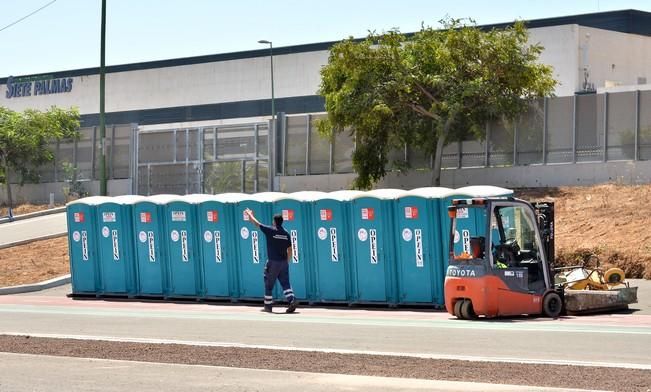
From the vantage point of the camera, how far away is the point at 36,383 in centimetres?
1173

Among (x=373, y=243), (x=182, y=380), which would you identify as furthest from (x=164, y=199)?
(x=182, y=380)

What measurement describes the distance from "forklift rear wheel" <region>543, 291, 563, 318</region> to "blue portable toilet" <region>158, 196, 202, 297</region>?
927 centimetres

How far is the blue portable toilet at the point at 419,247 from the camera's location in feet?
72.1

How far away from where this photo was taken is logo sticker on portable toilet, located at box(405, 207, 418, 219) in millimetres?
22219

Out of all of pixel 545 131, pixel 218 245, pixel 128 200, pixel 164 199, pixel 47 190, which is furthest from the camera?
pixel 47 190

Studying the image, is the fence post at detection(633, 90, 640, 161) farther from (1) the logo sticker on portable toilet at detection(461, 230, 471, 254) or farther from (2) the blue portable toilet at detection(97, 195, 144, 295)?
(1) the logo sticker on portable toilet at detection(461, 230, 471, 254)

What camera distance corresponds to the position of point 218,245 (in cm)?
2559

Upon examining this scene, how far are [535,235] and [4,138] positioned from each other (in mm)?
38593

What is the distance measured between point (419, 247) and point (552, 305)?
3603 mm

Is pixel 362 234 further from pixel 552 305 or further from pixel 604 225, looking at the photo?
pixel 604 225

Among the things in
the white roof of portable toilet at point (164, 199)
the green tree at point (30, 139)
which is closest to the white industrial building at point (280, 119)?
the green tree at point (30, 139)

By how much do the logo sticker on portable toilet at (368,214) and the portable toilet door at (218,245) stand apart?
337 cm

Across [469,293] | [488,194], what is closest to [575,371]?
[469,293]

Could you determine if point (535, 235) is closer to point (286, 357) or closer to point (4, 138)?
point (286, 357)
